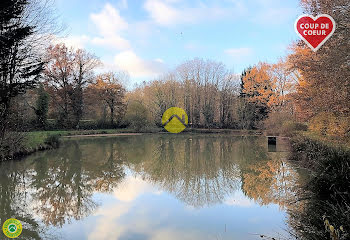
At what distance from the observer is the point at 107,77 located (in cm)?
2703

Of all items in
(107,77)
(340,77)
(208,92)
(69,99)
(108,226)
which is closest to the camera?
(108,226)

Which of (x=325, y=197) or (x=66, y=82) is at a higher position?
(x=66, y=82)

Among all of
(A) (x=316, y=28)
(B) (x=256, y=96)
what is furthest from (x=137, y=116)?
(A) (x=316, y=28)

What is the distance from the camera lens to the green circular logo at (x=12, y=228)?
11.7ft

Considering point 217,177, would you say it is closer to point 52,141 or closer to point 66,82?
point 52,141

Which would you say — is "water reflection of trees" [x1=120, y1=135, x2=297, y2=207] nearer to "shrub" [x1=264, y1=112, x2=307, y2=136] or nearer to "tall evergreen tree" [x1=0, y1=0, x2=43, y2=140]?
"tall evergreen tree" [x1=0, y1=0, x2=43, y2=140]

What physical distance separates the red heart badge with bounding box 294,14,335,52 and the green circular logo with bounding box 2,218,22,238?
7656 millimetres

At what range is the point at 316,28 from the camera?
6.81 metres

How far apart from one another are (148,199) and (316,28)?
618 centimetres

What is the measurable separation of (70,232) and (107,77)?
24800 mm

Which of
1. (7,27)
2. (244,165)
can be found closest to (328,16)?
(244,165)

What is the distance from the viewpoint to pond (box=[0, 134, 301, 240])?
3.79 metres

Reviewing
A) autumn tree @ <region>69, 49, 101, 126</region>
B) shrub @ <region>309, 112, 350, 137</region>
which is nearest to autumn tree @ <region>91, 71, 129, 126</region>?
autumn tree @ <region>69, 49, 101, 126</region>

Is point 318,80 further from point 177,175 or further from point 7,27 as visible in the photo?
point 7,27
